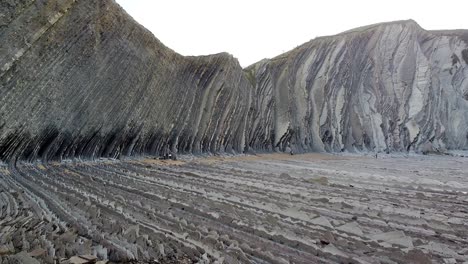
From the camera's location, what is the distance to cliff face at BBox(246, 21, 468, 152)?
747 inches

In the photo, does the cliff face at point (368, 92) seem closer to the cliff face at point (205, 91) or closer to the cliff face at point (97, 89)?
the cliff face at point (205, 91)

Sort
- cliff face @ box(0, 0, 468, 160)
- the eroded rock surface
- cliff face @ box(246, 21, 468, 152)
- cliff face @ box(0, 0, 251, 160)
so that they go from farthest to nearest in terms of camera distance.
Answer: cliff face @ box(246, 21, 468, 152), cliff face @ box(0, 0, 468, 160), cliff face @ box(0, 0, 251, 160), the eroded rock surface

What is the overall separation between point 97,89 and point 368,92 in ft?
51.2

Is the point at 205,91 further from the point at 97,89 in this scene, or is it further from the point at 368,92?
the point at 368,92

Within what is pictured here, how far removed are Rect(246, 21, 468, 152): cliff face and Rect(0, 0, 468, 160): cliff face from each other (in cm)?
6

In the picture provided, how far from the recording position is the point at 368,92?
66.8 feet

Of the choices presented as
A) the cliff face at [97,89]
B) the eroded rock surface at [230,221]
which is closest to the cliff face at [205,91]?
the cliff face at [97,89]

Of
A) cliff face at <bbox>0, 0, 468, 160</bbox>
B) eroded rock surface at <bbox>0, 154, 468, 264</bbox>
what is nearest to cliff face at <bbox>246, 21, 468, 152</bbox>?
cliff face at <bbox>0, 0, 468, 160</bbox>

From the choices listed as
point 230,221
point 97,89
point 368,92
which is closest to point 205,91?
point 97,89

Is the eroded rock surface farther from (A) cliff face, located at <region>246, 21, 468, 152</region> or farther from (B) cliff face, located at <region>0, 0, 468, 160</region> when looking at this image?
(A) cliff face, located at <region>246, 21, 468, 152</region>

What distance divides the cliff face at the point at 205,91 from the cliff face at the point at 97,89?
0.11ft

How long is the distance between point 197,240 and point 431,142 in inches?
788

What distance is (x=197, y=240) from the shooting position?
3.25 metres

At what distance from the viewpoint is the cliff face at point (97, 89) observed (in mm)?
8828
